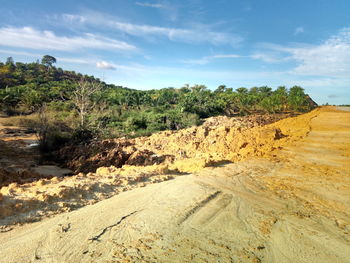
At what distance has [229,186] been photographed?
448 centimetres

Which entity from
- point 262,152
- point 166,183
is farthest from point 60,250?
point 262,152

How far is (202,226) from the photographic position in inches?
115

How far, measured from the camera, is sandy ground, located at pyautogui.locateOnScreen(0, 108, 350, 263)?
233cm

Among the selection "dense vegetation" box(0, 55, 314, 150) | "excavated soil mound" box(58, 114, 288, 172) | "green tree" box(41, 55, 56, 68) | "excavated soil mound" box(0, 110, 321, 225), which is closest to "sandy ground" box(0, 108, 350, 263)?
"excavated soil mound" box(0, 110, 321, 225)

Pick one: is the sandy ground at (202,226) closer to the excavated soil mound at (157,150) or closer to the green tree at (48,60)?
the excavated soil mound at (157,150)

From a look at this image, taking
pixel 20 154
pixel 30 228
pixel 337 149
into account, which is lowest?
pixel 20 154

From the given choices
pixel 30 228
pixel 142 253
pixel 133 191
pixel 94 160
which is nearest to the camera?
pixel 142 253

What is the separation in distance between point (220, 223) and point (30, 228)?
2.46 m

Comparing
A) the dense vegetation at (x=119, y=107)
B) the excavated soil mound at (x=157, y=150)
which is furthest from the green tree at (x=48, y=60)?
the excavated soil mound at (x=157, y=150)

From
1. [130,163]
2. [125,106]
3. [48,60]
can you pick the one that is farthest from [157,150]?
[48,60]

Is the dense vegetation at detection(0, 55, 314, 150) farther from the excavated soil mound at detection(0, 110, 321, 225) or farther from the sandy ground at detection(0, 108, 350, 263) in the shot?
the sandy ground at detection(0, 108, 350, 263)

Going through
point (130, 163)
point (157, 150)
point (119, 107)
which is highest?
point (119, 107)

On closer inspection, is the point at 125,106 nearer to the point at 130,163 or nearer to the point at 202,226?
the point at 130,163

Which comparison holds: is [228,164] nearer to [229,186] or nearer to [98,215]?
[229,186]
